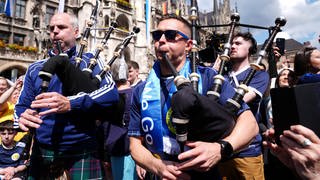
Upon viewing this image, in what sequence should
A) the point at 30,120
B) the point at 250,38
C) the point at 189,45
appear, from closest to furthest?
1. the point at 189,45
2. the point at 30,120
3. the point at 250,38

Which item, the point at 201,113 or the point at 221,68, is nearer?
the point at 201,113

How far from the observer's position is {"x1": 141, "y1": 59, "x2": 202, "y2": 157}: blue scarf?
234 cm

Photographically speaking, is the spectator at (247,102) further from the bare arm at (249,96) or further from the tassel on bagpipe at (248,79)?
the tassel on bagpipe at (248,79)

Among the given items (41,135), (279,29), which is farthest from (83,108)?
(279,29)

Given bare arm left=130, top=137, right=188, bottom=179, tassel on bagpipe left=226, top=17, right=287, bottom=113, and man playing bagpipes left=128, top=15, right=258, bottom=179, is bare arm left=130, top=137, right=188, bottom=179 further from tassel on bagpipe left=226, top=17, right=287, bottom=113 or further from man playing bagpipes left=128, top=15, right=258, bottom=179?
tassel on bagpipe left=226, top=17, right=287, bottom=113

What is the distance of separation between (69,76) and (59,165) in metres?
1.01

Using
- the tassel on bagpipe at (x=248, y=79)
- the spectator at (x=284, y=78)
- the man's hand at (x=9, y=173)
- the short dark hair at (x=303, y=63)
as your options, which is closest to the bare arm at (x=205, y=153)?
the tassel on bagpipe at (x=248, y=79)

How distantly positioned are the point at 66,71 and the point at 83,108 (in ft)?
1.41

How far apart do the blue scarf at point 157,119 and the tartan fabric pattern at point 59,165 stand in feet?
3.46

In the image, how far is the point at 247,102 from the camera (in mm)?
3539

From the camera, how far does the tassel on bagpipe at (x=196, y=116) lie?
6.04 feet

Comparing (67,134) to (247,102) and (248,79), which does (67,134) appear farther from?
(247,102)

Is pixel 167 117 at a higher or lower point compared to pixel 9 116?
higher

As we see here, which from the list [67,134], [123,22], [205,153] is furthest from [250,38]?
[123,22]
